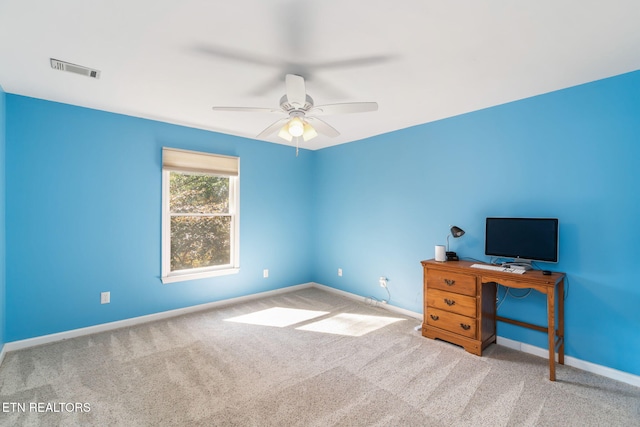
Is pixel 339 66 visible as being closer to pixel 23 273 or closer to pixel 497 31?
pixel 497 31

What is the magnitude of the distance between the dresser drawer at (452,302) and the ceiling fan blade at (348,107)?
1986mm

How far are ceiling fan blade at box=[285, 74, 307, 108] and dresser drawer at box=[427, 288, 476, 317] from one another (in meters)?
2.30

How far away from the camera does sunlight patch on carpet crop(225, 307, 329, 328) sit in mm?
3563

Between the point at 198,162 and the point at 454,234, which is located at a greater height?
the point at 198,162

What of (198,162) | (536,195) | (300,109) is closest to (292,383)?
(300,109)

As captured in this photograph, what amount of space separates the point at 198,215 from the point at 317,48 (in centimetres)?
284

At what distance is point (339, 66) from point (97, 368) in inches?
126

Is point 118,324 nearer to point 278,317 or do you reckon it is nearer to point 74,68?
point 278,317

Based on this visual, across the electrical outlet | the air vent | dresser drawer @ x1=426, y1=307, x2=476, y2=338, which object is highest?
the air vent

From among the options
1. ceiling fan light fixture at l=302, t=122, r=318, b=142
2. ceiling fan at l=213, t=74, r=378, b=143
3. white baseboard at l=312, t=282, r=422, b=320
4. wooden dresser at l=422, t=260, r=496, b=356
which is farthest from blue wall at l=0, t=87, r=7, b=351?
wooden dresser at l=422, t=260, r=496, b=356

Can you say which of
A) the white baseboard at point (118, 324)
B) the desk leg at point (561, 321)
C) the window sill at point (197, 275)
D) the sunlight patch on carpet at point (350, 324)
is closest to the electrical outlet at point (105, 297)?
the white baseboard at point (118, 324)

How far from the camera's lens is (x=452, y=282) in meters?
2.93

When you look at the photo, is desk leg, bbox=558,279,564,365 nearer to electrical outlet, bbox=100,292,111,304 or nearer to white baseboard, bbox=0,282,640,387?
white baseboard, bbox=0,282,640,387

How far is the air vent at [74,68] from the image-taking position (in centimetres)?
224
